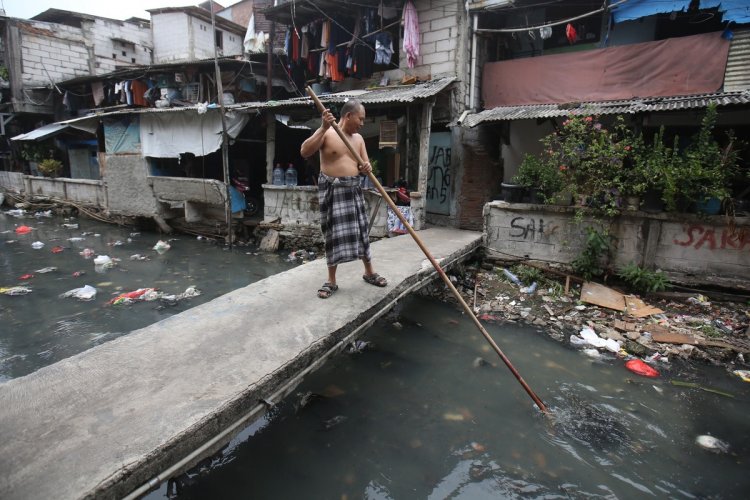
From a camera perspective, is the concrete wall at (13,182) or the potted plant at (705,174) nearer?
the potted plant at (705,174)

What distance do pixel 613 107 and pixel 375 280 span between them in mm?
5700

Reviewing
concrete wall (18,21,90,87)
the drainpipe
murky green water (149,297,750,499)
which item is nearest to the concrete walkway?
murky green water (149,297,750,499)

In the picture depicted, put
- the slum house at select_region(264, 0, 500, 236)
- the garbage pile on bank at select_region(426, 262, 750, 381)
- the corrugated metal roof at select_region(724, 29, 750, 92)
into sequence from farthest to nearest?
the slum house at select_region(264, 0, 500, 236)
the corrugated metal roof at select_region(724, 29, 750, 92)
the garbage pile on bank at select_region(426, 262, 750, 381)

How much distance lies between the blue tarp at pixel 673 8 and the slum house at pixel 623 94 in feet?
0.05

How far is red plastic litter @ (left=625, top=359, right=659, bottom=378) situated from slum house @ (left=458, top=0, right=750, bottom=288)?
231 cm

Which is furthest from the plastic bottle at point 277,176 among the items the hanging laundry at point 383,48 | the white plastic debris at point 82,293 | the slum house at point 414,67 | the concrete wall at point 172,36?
the concrete wall at point 172,36

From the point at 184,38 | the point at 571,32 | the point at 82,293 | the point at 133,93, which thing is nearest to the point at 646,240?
the point at 571,32

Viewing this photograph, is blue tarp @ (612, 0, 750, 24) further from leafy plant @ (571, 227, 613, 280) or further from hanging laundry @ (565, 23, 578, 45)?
leafy plant @ (571, 227, 613, 280)

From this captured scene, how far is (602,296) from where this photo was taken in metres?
5.76

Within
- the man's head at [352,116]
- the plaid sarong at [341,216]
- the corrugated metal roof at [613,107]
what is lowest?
the plaid sarong at [341,216]

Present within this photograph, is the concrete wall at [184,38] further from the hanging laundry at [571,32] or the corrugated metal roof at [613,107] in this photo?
the hanging laundry at [571,32]

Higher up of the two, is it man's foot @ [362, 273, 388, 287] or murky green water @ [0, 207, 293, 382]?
man's foot @ [362, 273, 388, 287]

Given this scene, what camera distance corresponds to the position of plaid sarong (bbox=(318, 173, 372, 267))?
373 centimetres

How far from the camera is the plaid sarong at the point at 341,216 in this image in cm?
373
